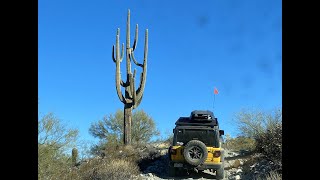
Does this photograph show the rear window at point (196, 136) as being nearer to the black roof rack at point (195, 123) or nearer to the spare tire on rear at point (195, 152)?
the black roof rack at point (195, 123)

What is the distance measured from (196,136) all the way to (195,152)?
0.93 m

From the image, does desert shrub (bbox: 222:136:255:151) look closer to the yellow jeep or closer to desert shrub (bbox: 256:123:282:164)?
desert shrub (bbox: 256:123:282:164)

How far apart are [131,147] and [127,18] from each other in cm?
693

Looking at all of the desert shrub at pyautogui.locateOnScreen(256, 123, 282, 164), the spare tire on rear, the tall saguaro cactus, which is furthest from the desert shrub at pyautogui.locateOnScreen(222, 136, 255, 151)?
the spare tire on rear

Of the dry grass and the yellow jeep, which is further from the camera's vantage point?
the yellow jeep

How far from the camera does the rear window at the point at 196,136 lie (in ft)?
57.6

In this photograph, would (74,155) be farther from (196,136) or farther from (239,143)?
(239,143)

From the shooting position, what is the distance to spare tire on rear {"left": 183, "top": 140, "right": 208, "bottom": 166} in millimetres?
16797

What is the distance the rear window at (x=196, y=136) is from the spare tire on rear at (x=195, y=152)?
756 millimetres

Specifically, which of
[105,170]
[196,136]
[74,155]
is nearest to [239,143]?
[196,136]

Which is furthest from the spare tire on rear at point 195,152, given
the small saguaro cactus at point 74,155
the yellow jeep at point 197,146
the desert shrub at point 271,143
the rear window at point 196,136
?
the small saguaro cactus at point 74,155
